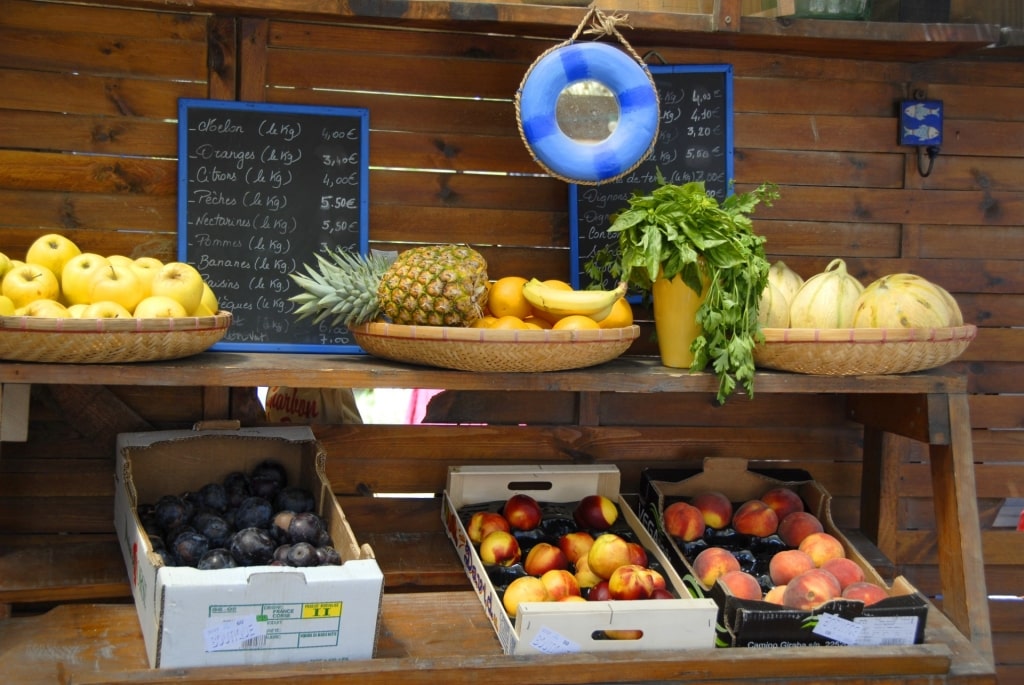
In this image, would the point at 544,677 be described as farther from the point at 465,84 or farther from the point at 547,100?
the point at 465,84

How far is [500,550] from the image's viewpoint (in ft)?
9.39

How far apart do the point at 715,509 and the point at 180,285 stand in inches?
62.5

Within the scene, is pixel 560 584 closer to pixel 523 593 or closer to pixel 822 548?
pixel 523 593

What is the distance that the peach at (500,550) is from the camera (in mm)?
2855

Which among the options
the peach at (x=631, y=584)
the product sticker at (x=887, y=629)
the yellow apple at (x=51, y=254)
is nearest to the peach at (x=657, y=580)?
the peach at (x=631, y=584)

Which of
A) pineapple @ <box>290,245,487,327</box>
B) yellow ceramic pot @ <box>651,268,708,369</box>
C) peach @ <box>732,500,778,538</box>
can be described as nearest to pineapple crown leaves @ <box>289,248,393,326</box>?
pineapple @ <box>290,245,487,327</box>

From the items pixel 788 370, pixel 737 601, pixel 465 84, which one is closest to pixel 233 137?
pixel 465 84

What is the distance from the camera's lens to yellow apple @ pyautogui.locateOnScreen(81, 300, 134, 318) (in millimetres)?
2451

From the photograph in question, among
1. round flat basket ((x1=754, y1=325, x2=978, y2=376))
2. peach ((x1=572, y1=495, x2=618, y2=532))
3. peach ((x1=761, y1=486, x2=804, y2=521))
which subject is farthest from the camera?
peach ((x1=761, y1=486, x2=804, y2=521))

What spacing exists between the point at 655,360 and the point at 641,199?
1.66ft

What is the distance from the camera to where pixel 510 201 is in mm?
3250

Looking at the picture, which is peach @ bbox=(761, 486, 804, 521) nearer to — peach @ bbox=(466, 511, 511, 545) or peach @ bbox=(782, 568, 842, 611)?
peach @ bbox=(782, 568, 842, 611)

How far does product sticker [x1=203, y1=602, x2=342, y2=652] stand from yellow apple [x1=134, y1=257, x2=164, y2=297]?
0.77 m

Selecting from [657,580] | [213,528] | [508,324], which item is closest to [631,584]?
[657,580]
